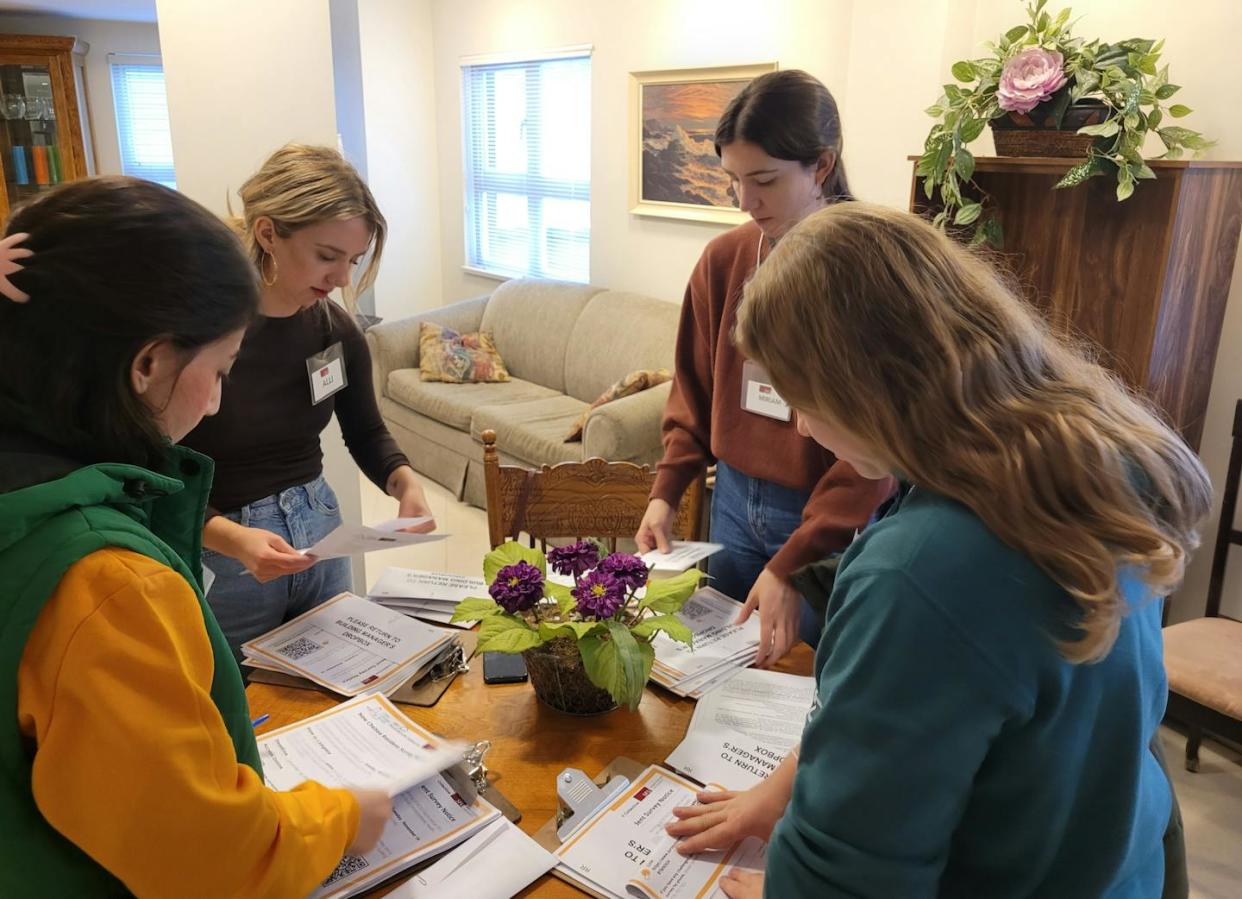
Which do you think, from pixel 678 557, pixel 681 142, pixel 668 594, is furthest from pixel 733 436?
pixel 681 142

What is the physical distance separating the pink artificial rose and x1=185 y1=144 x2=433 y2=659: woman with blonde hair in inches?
70.8

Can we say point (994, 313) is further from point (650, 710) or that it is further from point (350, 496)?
point (350, 496)

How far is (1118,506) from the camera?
2.18ft

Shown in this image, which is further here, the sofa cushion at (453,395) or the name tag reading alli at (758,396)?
the sofa cushion at (453,395)

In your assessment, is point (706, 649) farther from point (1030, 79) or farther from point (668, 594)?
point (1030, 79)

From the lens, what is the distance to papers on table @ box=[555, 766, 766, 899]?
3.14ft

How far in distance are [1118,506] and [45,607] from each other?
2.58ft

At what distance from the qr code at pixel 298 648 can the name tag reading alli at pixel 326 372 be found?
0.47 meters

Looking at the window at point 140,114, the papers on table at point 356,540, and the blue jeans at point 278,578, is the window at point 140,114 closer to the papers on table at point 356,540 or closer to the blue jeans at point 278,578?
the blue jeans at point 278,578

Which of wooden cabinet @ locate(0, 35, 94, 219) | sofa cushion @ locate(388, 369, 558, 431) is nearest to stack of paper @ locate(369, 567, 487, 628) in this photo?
sofa cushion @ locate(388, 369, 558, 431)

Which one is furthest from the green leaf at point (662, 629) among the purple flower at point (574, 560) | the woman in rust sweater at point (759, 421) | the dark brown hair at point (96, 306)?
the dark brown hair at point (96, 306)

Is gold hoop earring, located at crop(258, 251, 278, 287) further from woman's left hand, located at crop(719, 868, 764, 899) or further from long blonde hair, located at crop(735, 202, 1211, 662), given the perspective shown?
woman's left hand, located at crop(719, 868, 764, 899)

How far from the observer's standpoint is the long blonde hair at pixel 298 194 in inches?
58.6

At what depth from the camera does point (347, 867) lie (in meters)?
0.96
